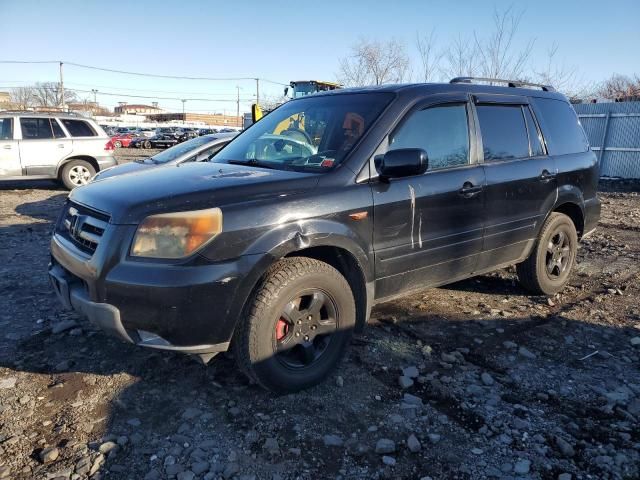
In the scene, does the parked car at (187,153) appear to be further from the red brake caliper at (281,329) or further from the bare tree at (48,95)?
the bare tree at (48,95)

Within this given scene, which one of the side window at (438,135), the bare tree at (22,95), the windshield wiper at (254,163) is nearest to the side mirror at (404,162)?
the side window at (438,135)

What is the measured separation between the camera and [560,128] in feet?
15.5

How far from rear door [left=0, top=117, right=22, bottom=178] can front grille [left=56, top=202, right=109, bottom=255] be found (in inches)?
371

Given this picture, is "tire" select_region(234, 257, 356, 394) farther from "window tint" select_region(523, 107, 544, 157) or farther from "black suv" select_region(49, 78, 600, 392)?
"window tint" select_region(523, 107, 544, 157)

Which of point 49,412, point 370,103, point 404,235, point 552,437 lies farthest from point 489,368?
point 49,412

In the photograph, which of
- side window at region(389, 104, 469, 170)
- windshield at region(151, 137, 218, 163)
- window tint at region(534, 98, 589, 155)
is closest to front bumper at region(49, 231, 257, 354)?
side window at region(389, 104, 469, 170)

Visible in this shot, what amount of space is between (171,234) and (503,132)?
2.90 m

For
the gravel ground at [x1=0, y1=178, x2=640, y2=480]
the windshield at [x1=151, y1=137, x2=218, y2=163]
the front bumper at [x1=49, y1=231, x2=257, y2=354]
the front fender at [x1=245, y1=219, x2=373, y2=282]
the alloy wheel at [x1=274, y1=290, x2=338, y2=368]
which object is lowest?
the gravel ground at [x1=0, y1=178, x2=640, y2=480]

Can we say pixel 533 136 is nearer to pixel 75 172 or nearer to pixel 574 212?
pixel 574 212

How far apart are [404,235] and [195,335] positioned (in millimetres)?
1534

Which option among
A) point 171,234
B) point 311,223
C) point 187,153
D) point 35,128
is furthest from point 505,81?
point 35,128

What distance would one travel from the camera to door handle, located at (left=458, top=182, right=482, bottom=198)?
3646 mm

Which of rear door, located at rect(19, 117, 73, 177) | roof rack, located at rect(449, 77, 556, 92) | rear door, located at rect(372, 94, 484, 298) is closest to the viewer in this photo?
rear door, located at rect(372, 94, 484, 298)

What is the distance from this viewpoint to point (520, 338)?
3.86 meters
